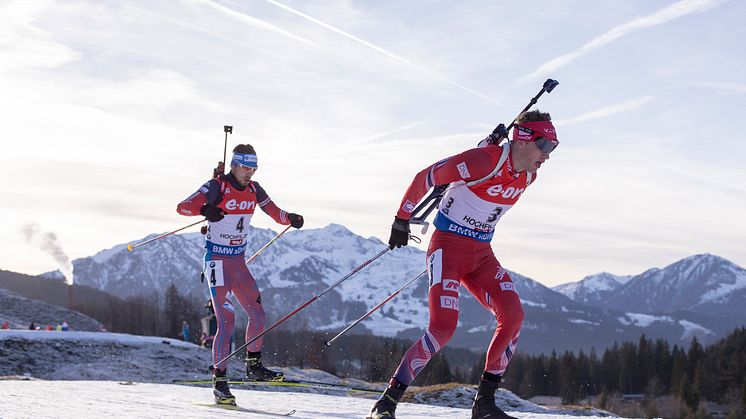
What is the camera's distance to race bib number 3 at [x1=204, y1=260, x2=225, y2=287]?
444 inches

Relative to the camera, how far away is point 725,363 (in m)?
138

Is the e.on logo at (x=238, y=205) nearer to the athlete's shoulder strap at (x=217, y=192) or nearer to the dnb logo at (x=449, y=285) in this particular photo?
the athlete's shoulder strap at (x=217, y=192)

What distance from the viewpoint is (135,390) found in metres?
12.4

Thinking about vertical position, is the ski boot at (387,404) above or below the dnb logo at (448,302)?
below

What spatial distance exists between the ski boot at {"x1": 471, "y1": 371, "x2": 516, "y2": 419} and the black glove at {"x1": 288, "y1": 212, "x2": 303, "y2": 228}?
196 inches

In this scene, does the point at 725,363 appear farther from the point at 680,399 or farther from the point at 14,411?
the point at 14,411

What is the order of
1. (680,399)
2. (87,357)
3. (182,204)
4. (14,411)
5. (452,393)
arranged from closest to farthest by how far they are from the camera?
(14,411) < (182,204) < (452,393) < (87,357) < (680,399)

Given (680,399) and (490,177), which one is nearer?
(490,177)

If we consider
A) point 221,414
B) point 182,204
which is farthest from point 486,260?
point 182,204

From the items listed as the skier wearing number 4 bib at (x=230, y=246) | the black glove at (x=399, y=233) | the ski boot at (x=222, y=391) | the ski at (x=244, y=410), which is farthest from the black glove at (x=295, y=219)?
the black glove at (x=399, y=233)

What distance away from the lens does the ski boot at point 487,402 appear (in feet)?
25.7

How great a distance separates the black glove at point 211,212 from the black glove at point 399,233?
385cm

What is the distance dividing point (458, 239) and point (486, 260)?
0.45 metres

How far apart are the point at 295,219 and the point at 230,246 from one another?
1.24 m
